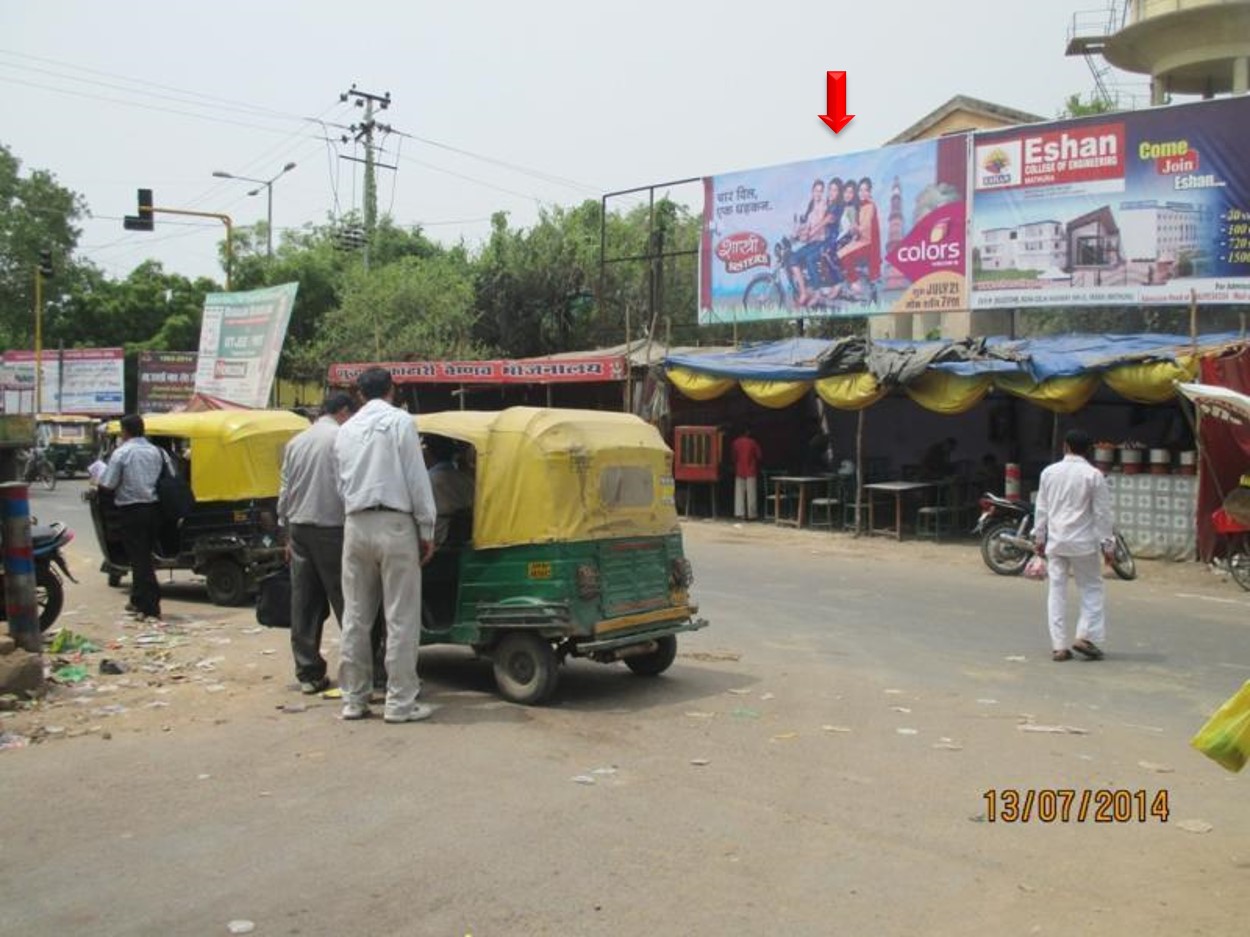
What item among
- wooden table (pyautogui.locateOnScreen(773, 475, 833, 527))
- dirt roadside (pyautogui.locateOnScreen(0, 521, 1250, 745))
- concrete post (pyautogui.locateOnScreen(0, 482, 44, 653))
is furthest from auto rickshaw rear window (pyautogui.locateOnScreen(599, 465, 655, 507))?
wooden table (pyautogui.locateOnScreen(773, 475, 833, 527))

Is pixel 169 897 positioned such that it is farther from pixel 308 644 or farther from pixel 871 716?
pixel 871 716

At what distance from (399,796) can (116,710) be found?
2682mm

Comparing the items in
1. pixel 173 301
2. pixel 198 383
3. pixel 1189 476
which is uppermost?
pixel 173 301

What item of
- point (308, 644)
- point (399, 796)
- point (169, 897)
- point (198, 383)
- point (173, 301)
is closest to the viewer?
point (169, 897)

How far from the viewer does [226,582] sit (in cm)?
1156

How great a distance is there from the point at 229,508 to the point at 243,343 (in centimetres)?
1218

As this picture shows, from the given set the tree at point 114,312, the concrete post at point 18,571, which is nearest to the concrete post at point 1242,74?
the concrete post at point 18,571

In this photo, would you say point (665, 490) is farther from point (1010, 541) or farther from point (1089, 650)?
point (1010, 541)

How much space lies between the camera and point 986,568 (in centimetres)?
1499

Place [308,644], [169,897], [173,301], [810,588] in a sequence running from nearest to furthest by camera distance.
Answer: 1. [169,897]
2. [308,644]
3. [810,588]
4. [173,301]

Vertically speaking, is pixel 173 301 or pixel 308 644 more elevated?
pixel 173 301

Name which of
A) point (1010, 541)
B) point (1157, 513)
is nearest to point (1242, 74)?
point (1157, 513)

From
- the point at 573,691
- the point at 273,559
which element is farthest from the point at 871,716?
the point at 273,559

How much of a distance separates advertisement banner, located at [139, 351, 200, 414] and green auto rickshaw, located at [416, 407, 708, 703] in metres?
33.3
